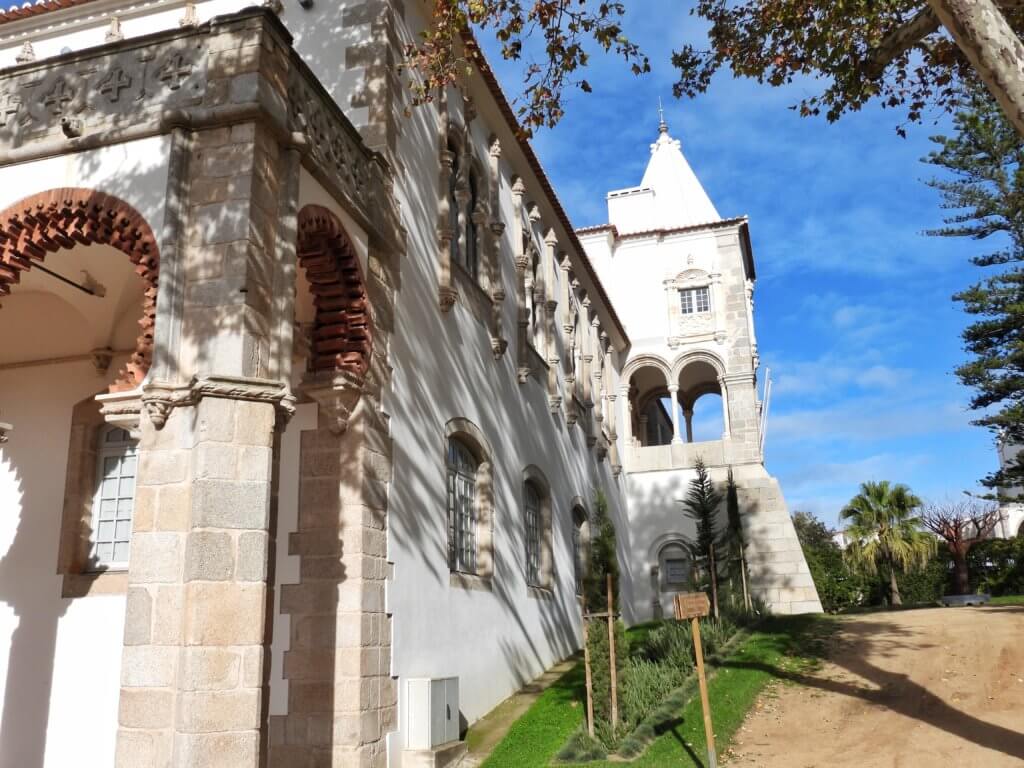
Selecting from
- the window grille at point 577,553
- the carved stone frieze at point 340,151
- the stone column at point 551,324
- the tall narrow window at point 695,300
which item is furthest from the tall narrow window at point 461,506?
the tall narrow window at point 695,300

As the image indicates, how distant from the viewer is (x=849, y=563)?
27.8 m

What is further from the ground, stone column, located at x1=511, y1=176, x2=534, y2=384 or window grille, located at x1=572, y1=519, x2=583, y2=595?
stone column, located at x1=511, y1=176, x2=534, y2=384

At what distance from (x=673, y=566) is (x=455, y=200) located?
1388 centimetres

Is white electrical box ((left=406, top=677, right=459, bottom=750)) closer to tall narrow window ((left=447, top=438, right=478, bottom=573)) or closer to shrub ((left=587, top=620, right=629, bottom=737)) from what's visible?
shrub ((left=587, top=620, right=629, bottom=737))

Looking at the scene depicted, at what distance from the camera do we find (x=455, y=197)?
12500 millimetres

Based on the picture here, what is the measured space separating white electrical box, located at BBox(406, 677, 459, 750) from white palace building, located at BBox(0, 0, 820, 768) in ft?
0.11

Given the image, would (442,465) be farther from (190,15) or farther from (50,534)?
(190,15)

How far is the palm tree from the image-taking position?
26.6 meters

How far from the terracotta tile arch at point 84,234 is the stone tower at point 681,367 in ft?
56.2

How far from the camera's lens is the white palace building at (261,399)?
20.2 feet

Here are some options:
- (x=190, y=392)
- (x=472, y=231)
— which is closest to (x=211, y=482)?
(x=190, y=392)

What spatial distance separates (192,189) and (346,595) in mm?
3708

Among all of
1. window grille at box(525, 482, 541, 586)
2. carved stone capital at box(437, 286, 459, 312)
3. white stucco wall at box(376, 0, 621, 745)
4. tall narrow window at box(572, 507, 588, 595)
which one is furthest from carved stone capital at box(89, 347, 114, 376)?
tall narrow window at box(572, 507, 588, 595)

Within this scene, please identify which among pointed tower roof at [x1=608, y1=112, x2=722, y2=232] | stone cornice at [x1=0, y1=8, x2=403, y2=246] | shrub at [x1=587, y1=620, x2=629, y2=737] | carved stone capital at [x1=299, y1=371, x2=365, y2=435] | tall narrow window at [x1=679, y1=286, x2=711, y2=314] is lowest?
Result: shrub at [x1=587, y1=620, x2=629, y2=737]
